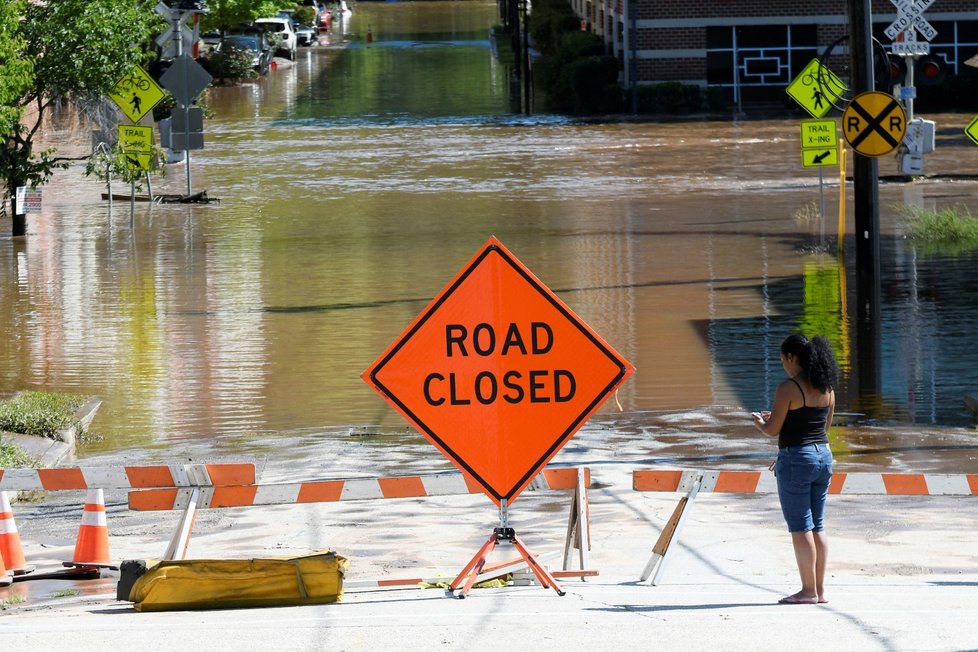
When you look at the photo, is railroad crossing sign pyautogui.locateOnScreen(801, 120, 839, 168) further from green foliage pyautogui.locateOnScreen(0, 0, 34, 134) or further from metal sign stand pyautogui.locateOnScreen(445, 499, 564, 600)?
metal sign stand pyautogui.locateOnScreen(445, 499, 564, 600)

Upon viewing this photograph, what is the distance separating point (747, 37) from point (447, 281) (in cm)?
3026

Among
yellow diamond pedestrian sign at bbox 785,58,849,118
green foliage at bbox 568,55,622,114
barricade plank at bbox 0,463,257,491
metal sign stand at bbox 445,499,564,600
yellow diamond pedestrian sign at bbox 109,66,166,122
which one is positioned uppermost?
green foliage at bbox 568,55,622,114

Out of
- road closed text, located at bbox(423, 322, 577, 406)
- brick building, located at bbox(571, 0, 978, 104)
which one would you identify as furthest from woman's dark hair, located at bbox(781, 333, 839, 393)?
brick building, located at bbox(571, 0, 978, 104)

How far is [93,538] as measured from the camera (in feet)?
26.0

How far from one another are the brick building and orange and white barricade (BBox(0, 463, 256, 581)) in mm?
38446

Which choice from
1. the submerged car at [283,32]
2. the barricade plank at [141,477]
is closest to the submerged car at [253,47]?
the submerged car at [283,32]

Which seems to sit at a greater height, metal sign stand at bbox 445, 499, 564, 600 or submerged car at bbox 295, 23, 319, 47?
submerged car at bbox 295, 23, 319, 47

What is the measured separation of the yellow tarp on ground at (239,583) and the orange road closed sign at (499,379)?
2.75ft

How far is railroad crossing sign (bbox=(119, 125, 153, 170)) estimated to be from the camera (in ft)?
77.9

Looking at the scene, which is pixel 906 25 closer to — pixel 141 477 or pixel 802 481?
pixel 802 481

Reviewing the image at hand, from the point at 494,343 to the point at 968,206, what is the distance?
17642 millimetres

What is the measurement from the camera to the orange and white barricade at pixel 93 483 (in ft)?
24.8

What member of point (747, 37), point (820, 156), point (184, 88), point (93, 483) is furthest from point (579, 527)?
point (747, 37)

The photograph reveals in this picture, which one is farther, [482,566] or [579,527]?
[579,527]
